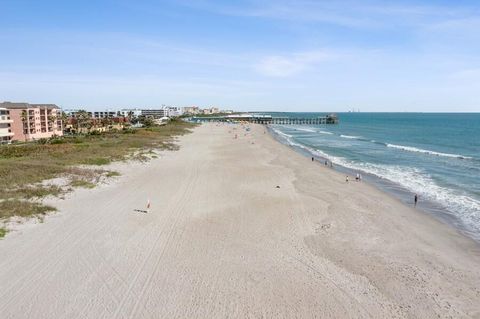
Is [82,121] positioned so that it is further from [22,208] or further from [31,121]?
[22,208]

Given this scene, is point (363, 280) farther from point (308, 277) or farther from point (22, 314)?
point (22, 314)

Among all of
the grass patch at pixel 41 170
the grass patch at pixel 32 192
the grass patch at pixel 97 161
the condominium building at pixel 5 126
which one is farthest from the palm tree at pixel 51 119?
the grass patch at pixel 32 192

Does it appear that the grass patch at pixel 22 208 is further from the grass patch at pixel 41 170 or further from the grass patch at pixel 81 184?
the grass patch at pixel 81 184

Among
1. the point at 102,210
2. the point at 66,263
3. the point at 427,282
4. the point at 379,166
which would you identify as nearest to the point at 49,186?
the point at 102,210

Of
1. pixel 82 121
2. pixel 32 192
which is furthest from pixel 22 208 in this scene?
pixel 82 121

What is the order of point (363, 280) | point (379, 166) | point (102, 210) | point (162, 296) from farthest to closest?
point (379, 166) < point (102, 210) < point (363, 280) < point (162, 296)

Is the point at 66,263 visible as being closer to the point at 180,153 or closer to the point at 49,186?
the point at 49,186

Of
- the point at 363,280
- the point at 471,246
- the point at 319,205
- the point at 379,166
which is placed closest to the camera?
the point at 363,280

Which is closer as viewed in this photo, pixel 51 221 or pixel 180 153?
pixel 51 221
